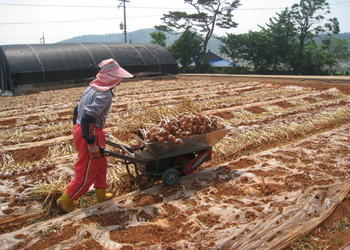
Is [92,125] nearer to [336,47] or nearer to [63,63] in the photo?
[63,63]

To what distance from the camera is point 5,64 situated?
1591 cm

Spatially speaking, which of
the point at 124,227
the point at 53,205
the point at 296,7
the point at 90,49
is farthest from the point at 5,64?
the point at 296,7

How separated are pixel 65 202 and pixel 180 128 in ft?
5.43

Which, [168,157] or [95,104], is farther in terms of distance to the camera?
[168,157]

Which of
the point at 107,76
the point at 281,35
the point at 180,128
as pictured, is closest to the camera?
the point at 107,76

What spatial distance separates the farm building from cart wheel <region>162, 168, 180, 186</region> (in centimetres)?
1517

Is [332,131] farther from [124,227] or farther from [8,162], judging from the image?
[8,162]

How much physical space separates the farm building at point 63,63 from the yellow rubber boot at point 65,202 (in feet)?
49.0

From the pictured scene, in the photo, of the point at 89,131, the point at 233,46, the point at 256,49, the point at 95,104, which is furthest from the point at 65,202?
the point at 233,46

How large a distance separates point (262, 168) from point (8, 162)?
3.98m

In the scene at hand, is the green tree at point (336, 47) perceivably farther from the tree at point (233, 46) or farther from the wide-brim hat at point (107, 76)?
the wide-brim hat at point (107, 76)

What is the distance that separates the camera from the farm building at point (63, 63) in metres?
16.1

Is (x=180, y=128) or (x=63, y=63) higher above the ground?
(x=63, y=63)

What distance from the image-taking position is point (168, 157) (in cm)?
370
